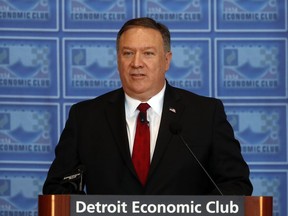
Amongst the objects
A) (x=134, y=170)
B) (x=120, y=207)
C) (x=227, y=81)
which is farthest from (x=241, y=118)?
(x=120, y=207)

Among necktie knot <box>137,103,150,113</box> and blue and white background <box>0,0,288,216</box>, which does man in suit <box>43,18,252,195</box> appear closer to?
necktie knot <box>137,103,150,113</box>

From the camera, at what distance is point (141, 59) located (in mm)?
2828

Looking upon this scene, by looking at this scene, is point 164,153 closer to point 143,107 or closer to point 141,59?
point 143,107

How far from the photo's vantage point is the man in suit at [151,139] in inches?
110

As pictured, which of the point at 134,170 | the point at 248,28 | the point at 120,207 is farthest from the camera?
the point at 248,28

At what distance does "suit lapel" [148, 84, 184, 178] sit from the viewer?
280 cm

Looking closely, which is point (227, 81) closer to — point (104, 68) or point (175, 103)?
point (104, 68)

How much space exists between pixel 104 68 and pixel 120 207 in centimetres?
183

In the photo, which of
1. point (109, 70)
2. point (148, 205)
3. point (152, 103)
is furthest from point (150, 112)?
point (109, 70)

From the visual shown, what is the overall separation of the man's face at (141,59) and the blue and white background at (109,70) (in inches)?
41.2

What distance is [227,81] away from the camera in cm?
392

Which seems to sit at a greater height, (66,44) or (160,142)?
(66,44)

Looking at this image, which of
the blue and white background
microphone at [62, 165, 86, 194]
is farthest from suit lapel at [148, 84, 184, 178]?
the blue and white background

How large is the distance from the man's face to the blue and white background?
1046 mm
